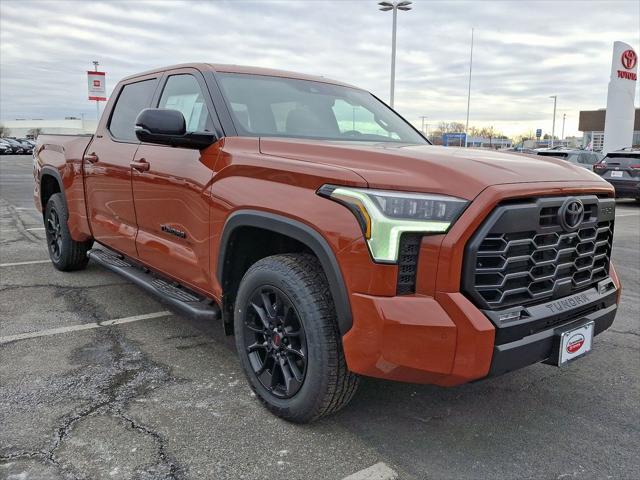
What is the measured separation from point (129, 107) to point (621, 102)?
80.5 ft

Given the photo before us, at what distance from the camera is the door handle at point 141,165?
3.78 meters

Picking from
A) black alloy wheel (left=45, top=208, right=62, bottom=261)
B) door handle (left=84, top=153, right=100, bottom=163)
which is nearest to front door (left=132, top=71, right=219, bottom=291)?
door handle (left=84, top=153, right=100, bottom=163)

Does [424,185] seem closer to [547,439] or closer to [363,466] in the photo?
[363,466]

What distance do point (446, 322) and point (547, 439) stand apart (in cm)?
108

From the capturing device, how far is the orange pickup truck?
2260mm

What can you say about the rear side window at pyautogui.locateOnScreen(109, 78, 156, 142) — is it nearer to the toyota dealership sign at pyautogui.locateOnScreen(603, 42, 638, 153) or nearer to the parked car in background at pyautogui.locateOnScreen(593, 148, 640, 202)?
the parked car in background at pyautogui.locateOnScreen(593, 148, 640, 202)

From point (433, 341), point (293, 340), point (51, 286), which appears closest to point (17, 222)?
point (51, 286)

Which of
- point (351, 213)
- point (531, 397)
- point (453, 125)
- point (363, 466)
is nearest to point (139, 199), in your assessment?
point (351, 213)

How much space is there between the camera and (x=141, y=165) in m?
3.83

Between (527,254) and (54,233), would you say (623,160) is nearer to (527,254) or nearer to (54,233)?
(54,233)

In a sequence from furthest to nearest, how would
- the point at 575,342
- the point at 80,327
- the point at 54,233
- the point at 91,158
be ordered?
the point at 54,233
the point at 91,158
the point at 80,327
the point at 575,342

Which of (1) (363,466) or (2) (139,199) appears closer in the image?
(1) (363,466)

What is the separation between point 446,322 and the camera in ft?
A: 7.32

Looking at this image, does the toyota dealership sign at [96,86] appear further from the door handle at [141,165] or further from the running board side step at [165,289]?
the door handle at [141,165]
